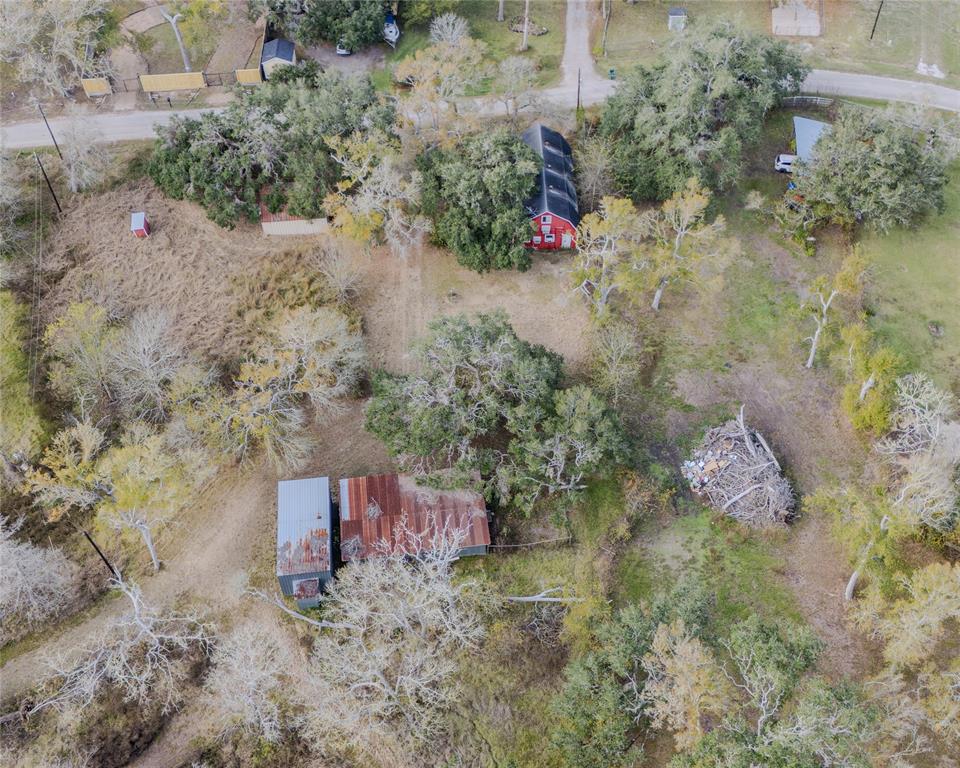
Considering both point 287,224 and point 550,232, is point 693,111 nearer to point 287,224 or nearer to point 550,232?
point 550,232

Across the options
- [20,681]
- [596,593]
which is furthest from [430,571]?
[20,681]

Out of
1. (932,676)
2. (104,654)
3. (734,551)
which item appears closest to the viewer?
(932,676)

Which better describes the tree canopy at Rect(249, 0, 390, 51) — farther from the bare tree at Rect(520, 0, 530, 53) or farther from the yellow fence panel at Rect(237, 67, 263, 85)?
the bare tree at Rect(520, 0, 530, 53)

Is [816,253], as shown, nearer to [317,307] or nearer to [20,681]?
[317,307]

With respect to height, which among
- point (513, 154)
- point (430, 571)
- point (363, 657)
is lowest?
point (363, 657)

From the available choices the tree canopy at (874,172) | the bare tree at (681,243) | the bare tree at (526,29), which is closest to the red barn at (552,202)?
the bare tree at (681,243)

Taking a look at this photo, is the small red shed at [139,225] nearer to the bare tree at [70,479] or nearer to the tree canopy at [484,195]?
the bare tree at [70,479]
